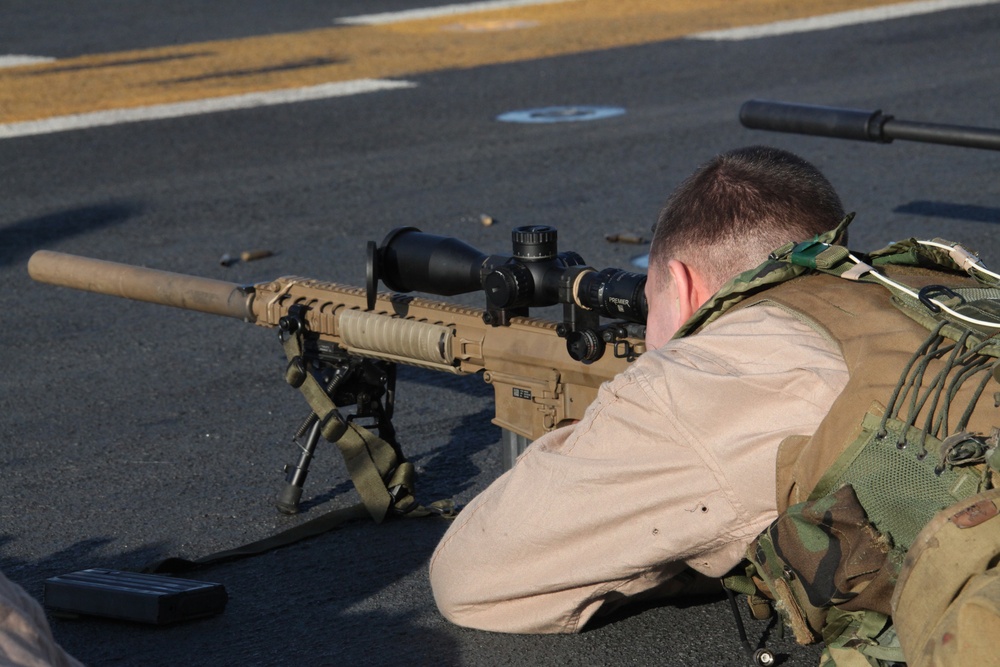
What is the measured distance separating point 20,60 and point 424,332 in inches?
437

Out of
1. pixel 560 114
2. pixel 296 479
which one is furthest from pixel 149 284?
pixel 560 114

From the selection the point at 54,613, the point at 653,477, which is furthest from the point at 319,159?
the point at 653,477

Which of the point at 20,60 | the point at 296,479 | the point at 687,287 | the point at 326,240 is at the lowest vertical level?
the point at 20,60

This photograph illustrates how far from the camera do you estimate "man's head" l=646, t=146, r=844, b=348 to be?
8.70ft

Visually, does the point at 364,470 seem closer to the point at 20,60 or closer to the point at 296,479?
the point at 296,479

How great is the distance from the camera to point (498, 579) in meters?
2.89

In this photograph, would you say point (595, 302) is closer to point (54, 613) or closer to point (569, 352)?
point (569, 352)

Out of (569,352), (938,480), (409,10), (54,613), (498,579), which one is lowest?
(409,10)

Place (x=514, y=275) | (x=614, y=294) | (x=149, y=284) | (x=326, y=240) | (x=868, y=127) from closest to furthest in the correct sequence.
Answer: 1. (x=614, y=294)
2. (x=514, y=275)
3. (x=149, y=284)
4. (x=868, y=127)
5. (x=326, y=240)

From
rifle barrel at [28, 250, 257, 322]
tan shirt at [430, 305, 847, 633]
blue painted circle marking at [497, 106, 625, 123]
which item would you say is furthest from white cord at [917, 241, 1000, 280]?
blue painted circle marking at [497, 106, 625, 123]

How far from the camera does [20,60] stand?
1346cm

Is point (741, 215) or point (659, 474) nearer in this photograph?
point (659, 474)

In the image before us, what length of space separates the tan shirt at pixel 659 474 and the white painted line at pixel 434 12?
1306 cm

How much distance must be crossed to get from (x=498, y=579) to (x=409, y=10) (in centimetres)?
1398
